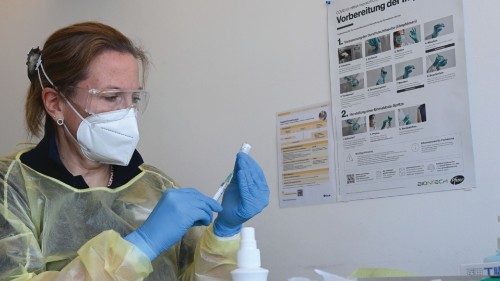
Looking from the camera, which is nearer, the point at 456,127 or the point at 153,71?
the point at 456,127

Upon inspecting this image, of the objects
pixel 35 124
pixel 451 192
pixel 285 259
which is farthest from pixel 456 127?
pixel 35 124

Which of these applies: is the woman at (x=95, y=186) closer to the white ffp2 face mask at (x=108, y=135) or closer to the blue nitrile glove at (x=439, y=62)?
the white ffp2 face mask at (x=108, y=135)

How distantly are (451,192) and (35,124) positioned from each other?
92 cm

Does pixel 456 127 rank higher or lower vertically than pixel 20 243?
higher

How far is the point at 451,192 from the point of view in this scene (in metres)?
1.34

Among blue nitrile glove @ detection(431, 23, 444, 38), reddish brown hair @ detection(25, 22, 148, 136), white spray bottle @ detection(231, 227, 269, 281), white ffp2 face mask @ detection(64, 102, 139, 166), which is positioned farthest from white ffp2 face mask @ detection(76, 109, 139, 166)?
blue nitrile glove @ detection(431, 23, 444, 38)

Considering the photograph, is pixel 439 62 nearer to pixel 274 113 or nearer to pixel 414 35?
pixel 414 35

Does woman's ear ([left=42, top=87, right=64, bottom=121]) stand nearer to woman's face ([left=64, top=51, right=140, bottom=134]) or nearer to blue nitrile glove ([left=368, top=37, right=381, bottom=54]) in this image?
woman's face ([left=64, top=51, right=140, bottom=134])

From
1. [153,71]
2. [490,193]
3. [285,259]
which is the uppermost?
[153,71]

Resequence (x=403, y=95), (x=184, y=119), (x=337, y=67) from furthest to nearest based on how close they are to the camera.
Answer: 1. (x=184, y=119)
2. (x=337, y=67)
3. (x=403, y=95)

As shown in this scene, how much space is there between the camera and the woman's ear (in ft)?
4.73

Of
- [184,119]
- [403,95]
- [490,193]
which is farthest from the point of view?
[184,119]

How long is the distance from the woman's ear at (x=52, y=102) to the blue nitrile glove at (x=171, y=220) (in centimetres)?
37

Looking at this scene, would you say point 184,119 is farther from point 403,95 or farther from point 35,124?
point 403,95
